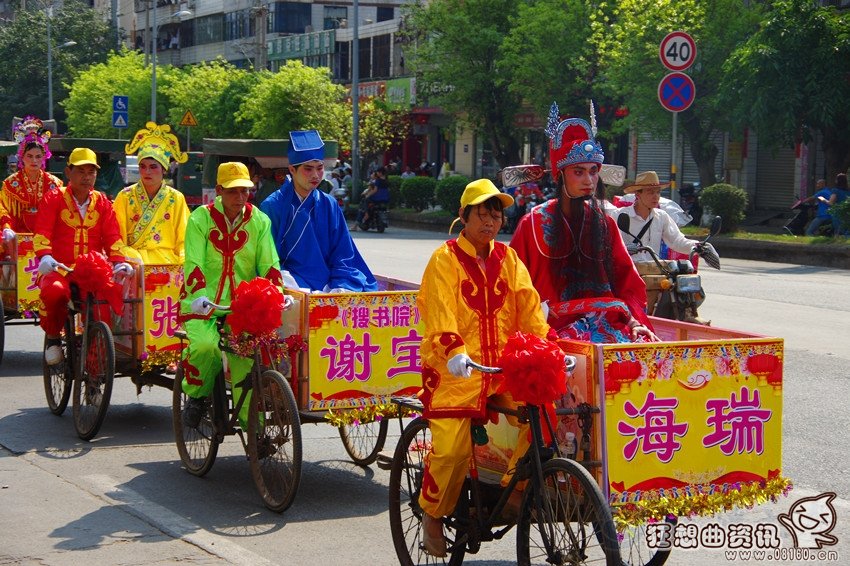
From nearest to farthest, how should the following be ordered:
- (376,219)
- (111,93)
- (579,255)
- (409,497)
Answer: (409,497) < (579,255) < (376,219) < (111,93)

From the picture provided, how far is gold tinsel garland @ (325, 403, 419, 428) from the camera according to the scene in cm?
707

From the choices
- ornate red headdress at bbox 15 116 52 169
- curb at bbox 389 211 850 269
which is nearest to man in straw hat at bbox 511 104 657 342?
ornate red headdress at bbox 15 116 52 169

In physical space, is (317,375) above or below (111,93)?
below

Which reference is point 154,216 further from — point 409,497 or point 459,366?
point 459,366

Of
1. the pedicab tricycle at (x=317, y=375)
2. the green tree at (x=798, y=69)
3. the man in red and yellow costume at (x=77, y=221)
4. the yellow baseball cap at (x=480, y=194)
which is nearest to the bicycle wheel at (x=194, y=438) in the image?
the pedicab tricycle at (x=317, y=375)

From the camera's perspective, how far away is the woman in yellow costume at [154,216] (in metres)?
9.87

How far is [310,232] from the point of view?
8.02 m

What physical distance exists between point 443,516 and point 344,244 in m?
3.07

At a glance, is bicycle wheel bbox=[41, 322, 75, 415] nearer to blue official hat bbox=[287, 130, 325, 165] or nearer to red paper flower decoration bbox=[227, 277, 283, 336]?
blue official hat bbox=[287, 130, 325, 165]

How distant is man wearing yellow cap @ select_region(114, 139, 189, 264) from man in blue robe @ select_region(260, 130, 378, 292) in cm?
201

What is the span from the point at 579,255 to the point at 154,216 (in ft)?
Answer: 15.8

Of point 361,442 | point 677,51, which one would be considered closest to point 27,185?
point 361,442

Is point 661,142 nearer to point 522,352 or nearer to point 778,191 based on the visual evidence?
point 778,191

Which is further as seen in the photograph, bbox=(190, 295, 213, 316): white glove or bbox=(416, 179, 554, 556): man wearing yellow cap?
bbox=(190, 295, 213, 316): white glove
